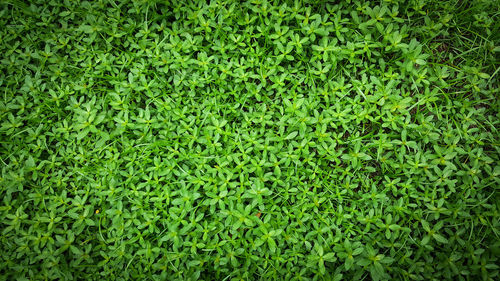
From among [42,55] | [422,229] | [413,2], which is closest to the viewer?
[422,229]

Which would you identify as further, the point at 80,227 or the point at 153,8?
the point at 153,8

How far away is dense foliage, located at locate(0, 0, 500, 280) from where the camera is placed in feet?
8.17

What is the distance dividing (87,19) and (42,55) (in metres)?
0.61

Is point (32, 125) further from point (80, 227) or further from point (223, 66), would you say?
point (223, 66)

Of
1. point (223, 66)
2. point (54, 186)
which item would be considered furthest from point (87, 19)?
point (54, 186)

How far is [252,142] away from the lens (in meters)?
2.61

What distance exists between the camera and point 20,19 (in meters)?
2.95

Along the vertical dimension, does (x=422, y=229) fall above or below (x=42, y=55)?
below

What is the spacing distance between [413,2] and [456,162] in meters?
1.51

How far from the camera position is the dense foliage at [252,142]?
2490 millimetres

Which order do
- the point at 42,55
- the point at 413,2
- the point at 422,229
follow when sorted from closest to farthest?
the point at 422,229
the point at 413,2
the point at 42,55

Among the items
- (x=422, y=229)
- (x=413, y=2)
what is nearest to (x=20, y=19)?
(x=413, y=2)

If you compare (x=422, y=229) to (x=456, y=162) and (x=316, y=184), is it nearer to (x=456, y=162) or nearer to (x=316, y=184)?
(x=456, y=162)

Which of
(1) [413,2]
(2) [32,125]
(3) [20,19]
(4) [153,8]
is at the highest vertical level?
(1) [413,2]
